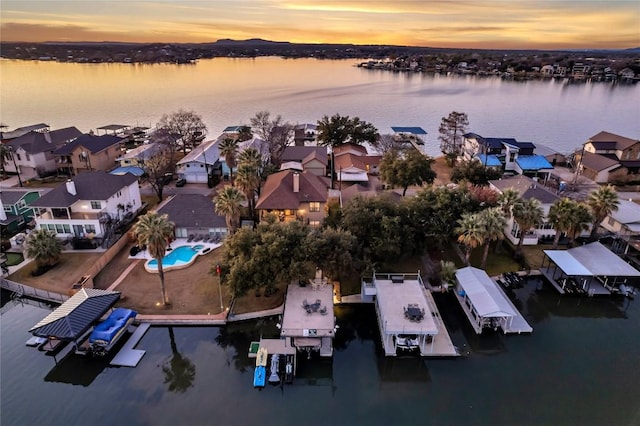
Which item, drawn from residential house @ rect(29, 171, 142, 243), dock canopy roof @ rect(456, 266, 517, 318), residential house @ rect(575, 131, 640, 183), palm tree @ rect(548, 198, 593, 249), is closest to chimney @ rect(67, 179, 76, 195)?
residential house @ rect(29, 171, 142, 243)

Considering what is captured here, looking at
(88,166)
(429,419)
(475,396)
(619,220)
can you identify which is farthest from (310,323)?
(88,166)

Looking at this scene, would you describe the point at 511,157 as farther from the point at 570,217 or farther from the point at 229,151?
the point at 229,151

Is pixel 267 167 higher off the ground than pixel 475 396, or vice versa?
pixel 267 167

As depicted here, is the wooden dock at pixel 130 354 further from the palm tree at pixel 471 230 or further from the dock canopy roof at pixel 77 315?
the palm tree at pixel 471 230

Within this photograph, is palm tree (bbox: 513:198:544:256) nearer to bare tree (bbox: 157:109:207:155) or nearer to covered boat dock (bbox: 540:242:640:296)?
covered boat dock (bbox: 540:242:640:296)

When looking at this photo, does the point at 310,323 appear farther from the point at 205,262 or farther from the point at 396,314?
the point at 205,262

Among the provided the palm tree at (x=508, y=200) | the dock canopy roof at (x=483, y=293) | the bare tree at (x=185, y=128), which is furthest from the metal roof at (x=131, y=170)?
the palm tree at (x=508, y=200)
